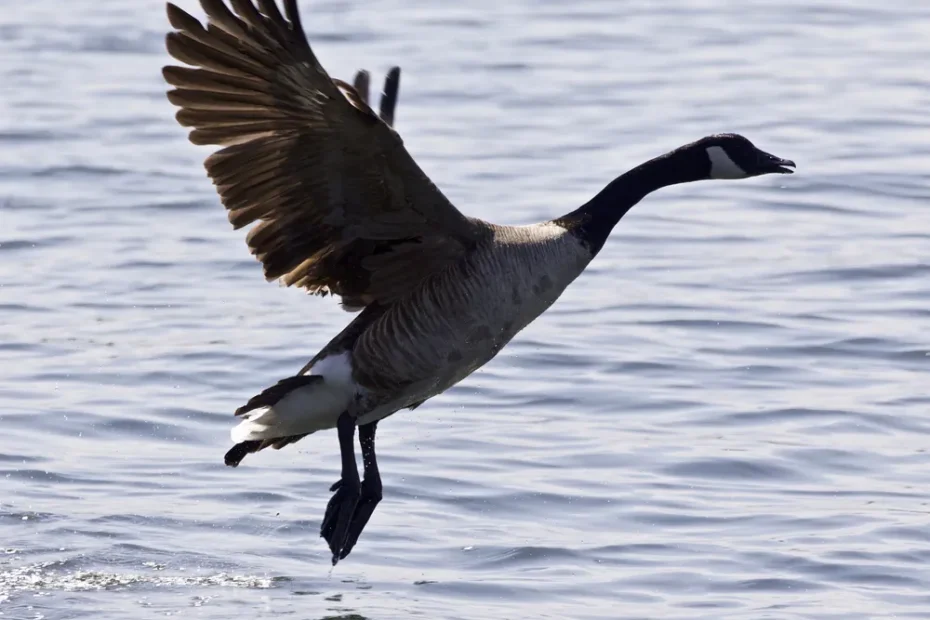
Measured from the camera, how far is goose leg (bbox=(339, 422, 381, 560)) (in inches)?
284

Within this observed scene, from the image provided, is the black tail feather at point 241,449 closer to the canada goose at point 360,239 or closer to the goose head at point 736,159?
the canada goose at point 360,239

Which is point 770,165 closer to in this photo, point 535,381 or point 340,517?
point 340,517

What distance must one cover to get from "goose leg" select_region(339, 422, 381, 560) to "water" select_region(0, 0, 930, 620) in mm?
225

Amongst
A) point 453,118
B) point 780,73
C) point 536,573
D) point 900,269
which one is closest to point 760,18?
point 780,73

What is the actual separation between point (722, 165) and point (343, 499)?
2.26m

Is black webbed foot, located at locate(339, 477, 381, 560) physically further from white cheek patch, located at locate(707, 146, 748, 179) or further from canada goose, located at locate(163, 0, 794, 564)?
white cheek patch, located at locate(707, 146, 748, 179)

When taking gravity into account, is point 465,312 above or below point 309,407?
above

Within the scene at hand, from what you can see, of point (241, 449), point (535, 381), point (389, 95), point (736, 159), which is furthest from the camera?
point (535, 381)

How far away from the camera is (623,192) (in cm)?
771

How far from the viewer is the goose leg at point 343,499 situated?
7172 mm

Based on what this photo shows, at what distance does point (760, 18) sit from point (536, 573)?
→ 48.8ft

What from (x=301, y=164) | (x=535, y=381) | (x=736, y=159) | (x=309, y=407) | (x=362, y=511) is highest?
(x=301, y=164)

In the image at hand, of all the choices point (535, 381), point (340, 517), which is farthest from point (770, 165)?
point (535, 381)

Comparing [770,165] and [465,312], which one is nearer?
[465,312]
